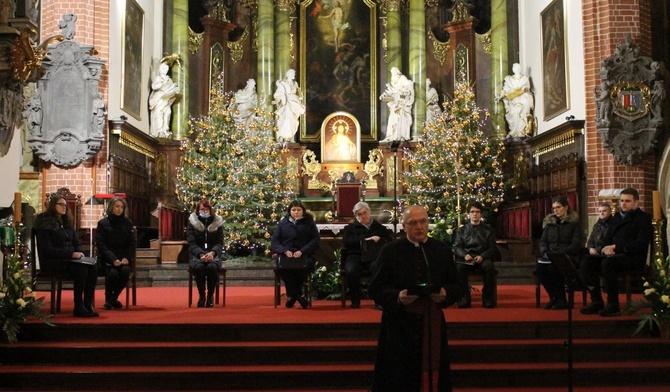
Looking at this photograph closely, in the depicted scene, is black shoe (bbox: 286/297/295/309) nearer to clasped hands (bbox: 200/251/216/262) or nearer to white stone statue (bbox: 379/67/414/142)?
clasped hands (bbox: 200/251/216/262)

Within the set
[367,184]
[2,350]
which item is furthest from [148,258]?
[2,350]

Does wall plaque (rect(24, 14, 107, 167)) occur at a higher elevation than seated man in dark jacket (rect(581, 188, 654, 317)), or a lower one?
higher

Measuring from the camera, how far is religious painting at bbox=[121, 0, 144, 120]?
671 inches

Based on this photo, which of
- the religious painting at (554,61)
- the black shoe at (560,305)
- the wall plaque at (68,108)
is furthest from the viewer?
the religious painting at (554,61)

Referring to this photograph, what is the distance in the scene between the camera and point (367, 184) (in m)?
20.5

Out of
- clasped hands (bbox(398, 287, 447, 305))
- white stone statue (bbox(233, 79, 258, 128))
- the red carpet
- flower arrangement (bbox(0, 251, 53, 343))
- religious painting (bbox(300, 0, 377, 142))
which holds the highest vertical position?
religious painting (bbox(300, 0, 377, 142))

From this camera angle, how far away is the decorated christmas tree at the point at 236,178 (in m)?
16.6

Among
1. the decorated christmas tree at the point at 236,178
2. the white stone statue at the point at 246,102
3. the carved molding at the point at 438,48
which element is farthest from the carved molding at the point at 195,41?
the carved molding at the point at 438,48

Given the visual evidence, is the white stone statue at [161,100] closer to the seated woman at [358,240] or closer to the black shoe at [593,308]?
the seated woman at [358,240]

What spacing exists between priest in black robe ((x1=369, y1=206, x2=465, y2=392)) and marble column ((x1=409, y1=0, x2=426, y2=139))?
1500 centimetres

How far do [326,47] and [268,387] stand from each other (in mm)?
15351

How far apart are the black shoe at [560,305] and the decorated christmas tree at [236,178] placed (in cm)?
777

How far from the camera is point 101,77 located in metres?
15.7

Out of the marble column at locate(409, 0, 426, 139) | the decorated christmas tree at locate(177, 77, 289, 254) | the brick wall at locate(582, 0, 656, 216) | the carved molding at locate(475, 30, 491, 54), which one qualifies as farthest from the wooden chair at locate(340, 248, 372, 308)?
the carved molding at locate(475, 30, 491, 54)
